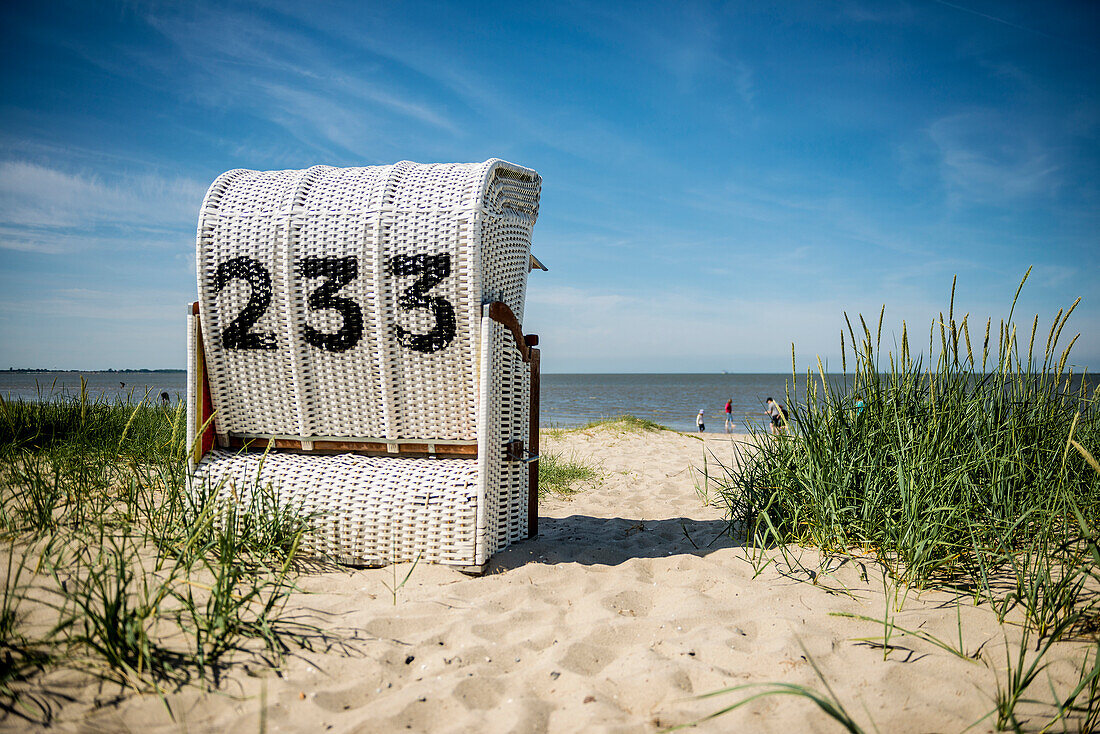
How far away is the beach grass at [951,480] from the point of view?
8.27 ft

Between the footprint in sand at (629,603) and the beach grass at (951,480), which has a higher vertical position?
the beach grass at (951,480)

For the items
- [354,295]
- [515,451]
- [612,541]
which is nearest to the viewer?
[354,295]

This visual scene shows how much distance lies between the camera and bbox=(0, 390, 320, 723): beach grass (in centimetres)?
189

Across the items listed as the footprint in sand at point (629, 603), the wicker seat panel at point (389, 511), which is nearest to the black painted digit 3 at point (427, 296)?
the wicker seat panel at point (389, 511)

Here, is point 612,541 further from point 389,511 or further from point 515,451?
point 389,511

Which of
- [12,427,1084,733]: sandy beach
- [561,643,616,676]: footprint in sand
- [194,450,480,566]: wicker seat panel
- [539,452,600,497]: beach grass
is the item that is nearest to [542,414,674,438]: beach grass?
[539,452,600,497]: beach grass

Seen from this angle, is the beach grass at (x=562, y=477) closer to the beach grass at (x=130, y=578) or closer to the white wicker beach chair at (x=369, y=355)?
the white wicker beach chair at (x=369, y=355)

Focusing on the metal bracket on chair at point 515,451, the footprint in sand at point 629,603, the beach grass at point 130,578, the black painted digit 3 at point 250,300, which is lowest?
the footprint in sand at point 629,603

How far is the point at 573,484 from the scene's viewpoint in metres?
5.87

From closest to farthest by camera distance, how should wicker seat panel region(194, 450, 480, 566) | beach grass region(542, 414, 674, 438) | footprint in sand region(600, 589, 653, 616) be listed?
footprint in sand region(600, 589, 653, 616) → wicker seat panel region(194, 450, 480, 566) → beach grass region(542, 414, 674, 438)

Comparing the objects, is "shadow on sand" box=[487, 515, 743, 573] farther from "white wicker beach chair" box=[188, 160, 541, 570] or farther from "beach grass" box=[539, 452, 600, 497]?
"beach grass" box=[539, 452, 600, 497]

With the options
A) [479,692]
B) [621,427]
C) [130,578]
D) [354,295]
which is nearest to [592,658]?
[479,692]

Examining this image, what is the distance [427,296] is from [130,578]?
1.72m

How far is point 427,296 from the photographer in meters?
3.11
